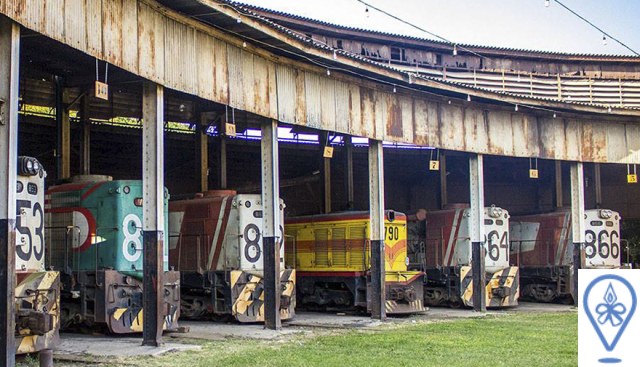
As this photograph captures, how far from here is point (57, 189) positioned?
677 inches

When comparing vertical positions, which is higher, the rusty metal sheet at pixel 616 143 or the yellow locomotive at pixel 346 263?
the rusty metal sheet at pixel 616 143

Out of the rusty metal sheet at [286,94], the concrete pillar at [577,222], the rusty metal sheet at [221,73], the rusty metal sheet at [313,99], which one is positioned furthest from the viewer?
the concrete pillar at [577,222]

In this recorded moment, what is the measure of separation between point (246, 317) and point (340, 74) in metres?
6.55

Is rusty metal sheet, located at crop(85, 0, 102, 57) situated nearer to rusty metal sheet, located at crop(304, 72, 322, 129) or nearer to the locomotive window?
the locomotive window

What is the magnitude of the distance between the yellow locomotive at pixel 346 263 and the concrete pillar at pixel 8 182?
39.5ft

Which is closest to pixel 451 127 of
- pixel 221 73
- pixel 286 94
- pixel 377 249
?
pixel 377 249

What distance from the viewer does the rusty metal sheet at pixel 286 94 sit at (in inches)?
701

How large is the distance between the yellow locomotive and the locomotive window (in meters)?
10.4

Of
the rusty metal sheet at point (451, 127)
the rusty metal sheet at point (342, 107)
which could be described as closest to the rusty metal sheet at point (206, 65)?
the rusty metal sheet at point (342, 107)

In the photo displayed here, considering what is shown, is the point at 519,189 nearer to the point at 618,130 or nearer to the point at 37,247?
the point at 618,130

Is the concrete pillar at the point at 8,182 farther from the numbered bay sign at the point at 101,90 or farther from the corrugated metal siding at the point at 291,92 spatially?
the numbered bay sign at the point at 101,90

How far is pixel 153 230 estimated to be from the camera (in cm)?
1388

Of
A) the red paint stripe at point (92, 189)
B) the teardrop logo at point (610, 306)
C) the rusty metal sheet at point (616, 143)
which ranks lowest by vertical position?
the teardrop logo at point (610, 306)

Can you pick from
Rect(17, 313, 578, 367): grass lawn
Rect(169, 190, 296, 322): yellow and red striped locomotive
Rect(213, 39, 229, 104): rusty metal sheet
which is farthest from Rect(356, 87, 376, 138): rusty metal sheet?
Rect(17, 313, 578, 367): grass lawn
